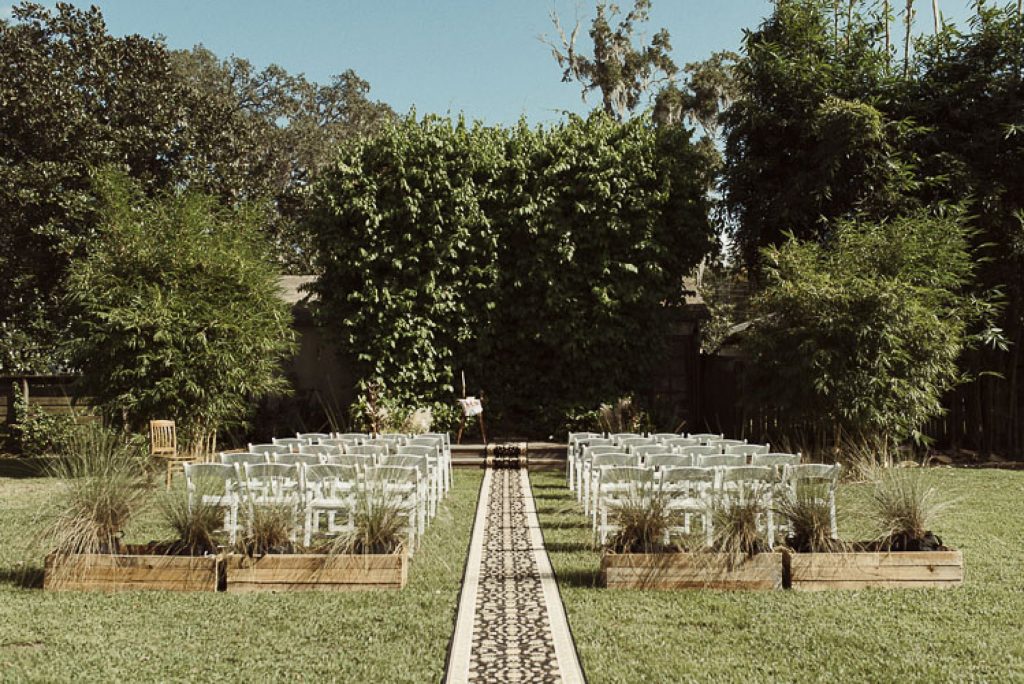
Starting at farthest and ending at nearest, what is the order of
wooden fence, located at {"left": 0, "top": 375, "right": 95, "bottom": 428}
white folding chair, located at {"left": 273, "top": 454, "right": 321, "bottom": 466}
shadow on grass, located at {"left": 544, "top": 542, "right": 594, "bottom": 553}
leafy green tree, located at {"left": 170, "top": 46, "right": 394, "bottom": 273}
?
leafy green tree, located at {"left": 170, "top": 46, "right": 394, "bottom": 273}, wooden fence, located at {"left": 0, "top": 375, "right": 95, "bottom": 428}, white folding chair, located at {"left": 273, "top": 454, "right": 321, "bottom": 466}, shadow on grass, located at {"left": 544, "top": 542, "right": 594, "bottom": 553}

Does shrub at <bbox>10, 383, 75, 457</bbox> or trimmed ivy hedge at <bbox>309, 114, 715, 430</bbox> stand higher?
trimmed ivy hedge at <bbox>309, 114, 715, 430</bbox>

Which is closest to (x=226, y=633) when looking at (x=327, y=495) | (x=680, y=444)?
(x=327, y=495)

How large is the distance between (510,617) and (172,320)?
10615 millimetres

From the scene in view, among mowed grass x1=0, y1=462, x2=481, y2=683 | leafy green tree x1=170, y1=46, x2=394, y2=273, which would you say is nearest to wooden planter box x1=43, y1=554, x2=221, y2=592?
mowed grass x1=0, y1=462, x2=481, y2=683

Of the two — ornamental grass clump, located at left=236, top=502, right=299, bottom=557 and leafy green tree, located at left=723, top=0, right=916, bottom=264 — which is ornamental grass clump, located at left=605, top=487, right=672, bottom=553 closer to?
ornamental grass clump, located at left=236, top=502, right=299, bottom=557

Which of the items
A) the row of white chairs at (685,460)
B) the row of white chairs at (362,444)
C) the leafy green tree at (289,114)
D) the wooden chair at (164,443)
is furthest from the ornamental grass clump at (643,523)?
the leafy green tree at (289,114)

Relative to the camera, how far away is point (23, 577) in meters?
6.38

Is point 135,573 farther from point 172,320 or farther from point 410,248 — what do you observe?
point 410,248

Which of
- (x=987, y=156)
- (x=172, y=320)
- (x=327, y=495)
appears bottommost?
(x=327, y=495)

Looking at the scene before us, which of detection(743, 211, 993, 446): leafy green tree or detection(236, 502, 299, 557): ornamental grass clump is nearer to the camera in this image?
detection(236, 502, 299, 557): ornamental grass clump

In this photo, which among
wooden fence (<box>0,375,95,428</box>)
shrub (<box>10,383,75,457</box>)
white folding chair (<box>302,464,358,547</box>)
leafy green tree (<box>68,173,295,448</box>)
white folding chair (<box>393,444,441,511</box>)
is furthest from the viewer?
wooden fence (<box>0,375,95,428</box>)

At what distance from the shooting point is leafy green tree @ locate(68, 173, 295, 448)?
14211 mm

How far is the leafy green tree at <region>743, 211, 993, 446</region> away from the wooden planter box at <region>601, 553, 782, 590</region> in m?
8.00

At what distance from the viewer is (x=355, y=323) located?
1694 cm
